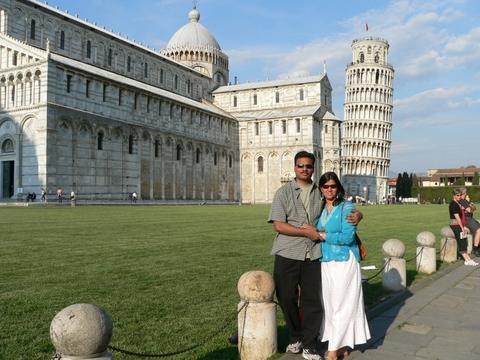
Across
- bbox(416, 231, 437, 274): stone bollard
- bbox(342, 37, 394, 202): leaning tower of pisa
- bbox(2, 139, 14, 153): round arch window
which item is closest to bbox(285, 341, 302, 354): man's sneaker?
bbox(416, 231, 437, 274): stone bollard

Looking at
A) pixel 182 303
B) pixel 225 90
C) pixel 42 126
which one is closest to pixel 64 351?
pixel 182 303

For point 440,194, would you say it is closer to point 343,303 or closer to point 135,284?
point 135,284

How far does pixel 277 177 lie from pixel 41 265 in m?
54.4

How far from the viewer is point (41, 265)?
9094 millimetres

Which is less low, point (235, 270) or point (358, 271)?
point (358, 271)

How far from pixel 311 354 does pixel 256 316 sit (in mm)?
659

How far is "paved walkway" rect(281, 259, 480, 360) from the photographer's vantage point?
518 centimetres

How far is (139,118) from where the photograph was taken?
46406mm

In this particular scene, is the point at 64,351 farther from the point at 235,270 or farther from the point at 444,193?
the point at 444,193

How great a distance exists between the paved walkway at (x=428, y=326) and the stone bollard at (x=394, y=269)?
0.22 m

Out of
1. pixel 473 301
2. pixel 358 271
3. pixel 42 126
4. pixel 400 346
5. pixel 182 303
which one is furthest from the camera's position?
pixel 42 126

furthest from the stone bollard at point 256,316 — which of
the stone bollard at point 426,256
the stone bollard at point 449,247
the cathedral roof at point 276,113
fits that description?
the cathedral roof at point 276,113

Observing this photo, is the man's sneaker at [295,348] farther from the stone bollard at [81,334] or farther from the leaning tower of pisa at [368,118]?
the leaning tower of pisa at [368,118]

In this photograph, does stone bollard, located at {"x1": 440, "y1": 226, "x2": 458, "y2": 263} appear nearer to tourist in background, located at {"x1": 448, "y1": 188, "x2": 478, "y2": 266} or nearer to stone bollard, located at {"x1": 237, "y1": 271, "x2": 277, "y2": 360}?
tourist in background, located at {"x1": 448, "y1": 188, "x2": 478, "y2": 266}
